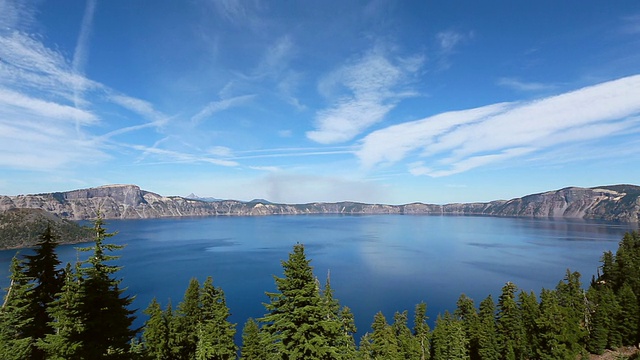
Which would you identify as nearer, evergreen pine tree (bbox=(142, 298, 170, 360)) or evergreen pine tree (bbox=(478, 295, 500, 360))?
evergreen pine tree (bbox=(142, 298, 170, 360))

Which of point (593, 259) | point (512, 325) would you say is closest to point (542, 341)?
point (512, 325)

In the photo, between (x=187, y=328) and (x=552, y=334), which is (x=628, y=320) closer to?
(x=552, y=334)

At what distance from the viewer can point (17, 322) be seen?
19391mm

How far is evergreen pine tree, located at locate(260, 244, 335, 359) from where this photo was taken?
642 inches

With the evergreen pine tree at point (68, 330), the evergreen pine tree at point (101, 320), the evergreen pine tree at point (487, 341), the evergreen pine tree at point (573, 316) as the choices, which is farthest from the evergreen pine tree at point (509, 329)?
the evergreen pine tree at point (68, 330)

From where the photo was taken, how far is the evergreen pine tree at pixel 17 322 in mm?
18234

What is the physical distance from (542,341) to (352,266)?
4843 inches

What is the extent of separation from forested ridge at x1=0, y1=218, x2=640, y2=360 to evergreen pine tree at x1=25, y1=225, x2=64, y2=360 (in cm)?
6

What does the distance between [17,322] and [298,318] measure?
16.9 meters

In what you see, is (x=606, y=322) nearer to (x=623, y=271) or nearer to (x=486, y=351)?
(x=486, y=351)

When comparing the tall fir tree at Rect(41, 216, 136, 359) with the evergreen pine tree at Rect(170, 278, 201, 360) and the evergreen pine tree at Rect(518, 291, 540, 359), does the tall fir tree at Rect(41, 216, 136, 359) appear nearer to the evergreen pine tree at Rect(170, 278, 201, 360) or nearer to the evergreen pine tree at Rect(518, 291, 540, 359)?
the evergreen pine tree at Rect(170, 278, 201, 360)

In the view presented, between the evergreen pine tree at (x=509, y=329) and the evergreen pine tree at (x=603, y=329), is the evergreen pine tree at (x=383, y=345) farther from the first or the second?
the evergreen pine tree at (x=603, y=329)

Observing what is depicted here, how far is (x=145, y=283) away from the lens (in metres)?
133

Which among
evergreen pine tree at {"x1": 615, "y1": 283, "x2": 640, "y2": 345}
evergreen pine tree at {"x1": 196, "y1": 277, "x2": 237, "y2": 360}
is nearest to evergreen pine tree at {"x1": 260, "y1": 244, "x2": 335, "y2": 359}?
evergreen pine tree at {"x1": 196, "y1": 277, "x2": 237, "y2": 360}
